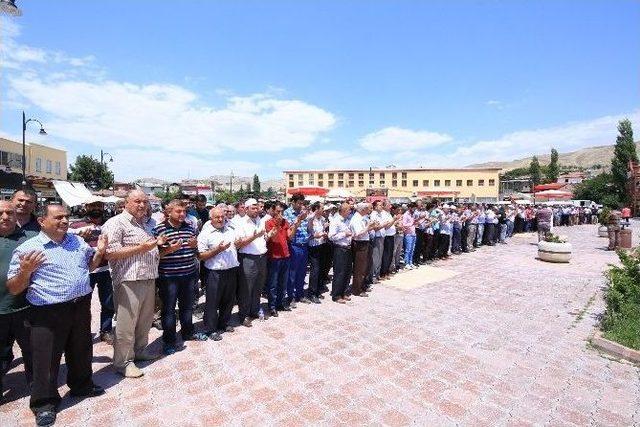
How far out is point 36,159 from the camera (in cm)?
3794

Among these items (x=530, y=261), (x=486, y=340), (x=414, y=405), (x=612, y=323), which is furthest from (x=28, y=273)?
(x=530, y=261)

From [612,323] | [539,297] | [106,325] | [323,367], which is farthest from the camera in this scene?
[539,297]

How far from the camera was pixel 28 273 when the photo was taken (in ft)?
9.43

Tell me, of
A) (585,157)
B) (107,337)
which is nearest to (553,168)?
(107,337)

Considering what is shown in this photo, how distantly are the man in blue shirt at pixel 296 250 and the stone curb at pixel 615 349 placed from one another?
14.2ft

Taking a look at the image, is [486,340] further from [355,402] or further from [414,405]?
A: [355,402]

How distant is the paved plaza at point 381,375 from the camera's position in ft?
10.3

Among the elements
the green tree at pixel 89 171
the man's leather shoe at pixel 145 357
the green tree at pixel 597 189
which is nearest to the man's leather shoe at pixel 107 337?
the man's leather shoe at pixel 145 357

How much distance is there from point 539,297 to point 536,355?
3116 mm

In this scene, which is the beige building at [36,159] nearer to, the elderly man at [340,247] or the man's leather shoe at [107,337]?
the man's leather shoe at [107,337]

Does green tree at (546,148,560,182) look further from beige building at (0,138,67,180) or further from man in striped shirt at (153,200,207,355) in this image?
man in striped shirt at (153,200,207,355)

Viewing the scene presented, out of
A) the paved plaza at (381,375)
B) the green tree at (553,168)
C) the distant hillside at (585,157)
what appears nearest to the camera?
the paved plaza at (381,375)

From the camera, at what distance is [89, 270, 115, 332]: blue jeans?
15.3 ft

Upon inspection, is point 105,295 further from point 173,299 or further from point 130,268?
point 130,268
